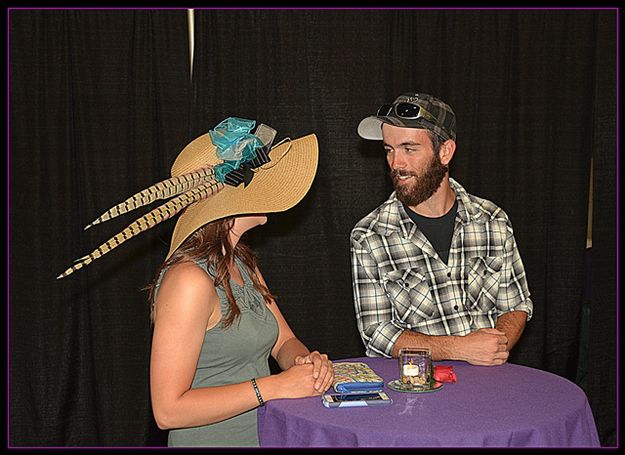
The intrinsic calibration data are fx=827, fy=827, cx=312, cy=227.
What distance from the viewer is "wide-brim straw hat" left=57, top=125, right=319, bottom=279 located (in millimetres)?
2219

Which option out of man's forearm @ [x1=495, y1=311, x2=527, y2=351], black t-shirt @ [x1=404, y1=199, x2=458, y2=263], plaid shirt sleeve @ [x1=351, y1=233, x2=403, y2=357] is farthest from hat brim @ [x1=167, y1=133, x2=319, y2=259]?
man's forearm @ [x1=495, y1=311, x2=527, y2=351]

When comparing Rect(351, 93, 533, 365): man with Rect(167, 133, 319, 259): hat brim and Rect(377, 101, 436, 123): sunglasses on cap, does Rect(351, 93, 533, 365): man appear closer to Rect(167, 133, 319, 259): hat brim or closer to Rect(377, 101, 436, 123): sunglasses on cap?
Rect(377, 101, 436, 123): sunglasses on cap

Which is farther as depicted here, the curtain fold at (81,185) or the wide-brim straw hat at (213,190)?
the curtain fold at (81,185)

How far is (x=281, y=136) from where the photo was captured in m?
4.23

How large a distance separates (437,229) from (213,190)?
116cm

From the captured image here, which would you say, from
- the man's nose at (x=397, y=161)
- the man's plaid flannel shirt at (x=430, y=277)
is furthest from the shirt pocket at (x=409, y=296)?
the man's nose at (x=397, y=161)

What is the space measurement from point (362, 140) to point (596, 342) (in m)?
1.71

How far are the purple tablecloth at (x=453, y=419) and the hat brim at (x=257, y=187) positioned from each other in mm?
555

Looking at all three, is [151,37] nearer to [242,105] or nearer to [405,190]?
[242,105]

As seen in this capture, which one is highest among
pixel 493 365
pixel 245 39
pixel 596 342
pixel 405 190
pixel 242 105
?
pixel 245 39

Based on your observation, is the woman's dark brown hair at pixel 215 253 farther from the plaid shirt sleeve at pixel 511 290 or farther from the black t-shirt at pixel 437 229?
the plaid shirt sleeve at pixel 511 290

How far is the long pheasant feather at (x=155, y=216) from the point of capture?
83.1 inches

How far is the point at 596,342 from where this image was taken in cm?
454
